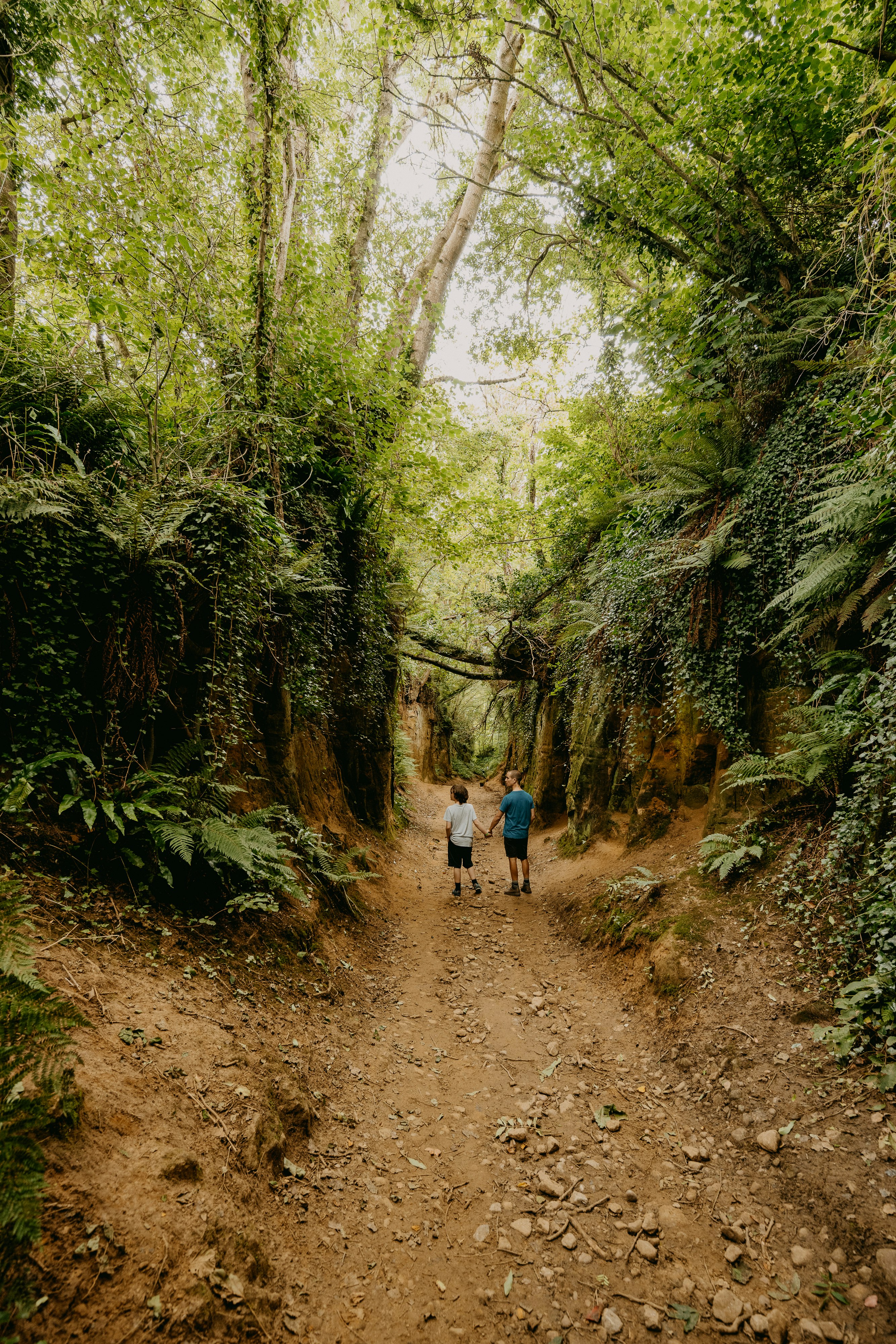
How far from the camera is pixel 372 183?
9672mm

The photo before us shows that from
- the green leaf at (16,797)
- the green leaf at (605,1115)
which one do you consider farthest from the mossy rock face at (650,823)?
the green leaf at (16,797)

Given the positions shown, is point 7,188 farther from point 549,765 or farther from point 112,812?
point 549,765

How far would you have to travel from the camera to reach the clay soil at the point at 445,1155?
2.15 metres

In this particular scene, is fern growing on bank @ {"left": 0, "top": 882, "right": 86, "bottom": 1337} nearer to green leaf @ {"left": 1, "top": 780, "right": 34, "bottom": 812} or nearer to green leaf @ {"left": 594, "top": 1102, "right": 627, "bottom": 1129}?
green leaf @ {"left": 1, "top": 780, "right": 34, "bottom": 812}

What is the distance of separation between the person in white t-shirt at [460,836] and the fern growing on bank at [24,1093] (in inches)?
252

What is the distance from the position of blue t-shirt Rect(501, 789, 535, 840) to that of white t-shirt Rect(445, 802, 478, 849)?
55 cm

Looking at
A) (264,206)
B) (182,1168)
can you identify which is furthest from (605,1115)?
(264,206)

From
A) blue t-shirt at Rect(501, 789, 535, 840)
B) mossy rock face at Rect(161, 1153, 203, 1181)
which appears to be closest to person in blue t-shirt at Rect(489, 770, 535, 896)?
blue t-shirt at Rect(501, 789, 535, 840)

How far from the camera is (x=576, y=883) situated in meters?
7.84

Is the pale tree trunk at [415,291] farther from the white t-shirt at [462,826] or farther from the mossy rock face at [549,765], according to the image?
the mossy rock face at [549,765]

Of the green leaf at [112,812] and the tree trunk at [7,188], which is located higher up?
the tree trunk at [7,188]

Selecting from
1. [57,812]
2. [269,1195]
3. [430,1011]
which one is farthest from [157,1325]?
[430,1011]

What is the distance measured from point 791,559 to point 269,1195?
6.49 meters

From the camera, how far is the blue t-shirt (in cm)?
840
